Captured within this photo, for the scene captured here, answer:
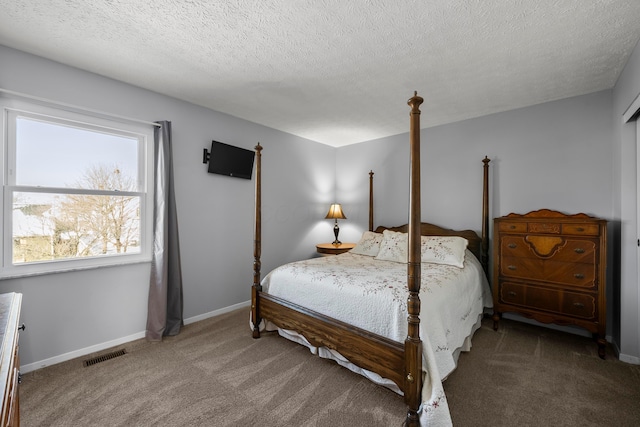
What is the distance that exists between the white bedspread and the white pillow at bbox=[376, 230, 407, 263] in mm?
184

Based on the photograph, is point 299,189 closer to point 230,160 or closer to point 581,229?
point 230,160

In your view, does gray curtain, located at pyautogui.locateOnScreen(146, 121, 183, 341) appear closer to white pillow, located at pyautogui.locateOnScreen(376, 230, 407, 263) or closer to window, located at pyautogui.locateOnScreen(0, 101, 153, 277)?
window, located at pyautogui.locateOnScreen(0, 101, 153, 277)

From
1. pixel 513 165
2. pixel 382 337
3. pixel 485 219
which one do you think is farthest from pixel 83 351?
pixel 513 165

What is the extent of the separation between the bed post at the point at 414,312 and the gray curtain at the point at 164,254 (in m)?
2.28

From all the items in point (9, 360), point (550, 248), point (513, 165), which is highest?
point (513, 165)

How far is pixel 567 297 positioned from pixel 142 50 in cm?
410

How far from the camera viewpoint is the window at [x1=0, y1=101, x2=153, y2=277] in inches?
84.0

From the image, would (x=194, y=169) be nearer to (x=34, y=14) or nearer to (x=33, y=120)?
(x=33, y=120)

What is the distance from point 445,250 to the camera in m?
3.00

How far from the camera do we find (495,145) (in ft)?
10.9

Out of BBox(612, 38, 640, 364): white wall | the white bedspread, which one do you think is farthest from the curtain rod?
BBox(612, 38, 640, 364): white wall

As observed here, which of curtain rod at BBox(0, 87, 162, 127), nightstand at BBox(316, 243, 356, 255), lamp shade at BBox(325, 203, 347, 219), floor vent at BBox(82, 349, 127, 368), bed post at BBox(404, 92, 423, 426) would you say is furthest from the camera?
lamp shade at BBox(325, 203, 347, 219)

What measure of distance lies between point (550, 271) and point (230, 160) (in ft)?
11.6

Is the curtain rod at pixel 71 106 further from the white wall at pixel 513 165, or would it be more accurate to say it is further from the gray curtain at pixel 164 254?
the white wall at pixel 513 165
